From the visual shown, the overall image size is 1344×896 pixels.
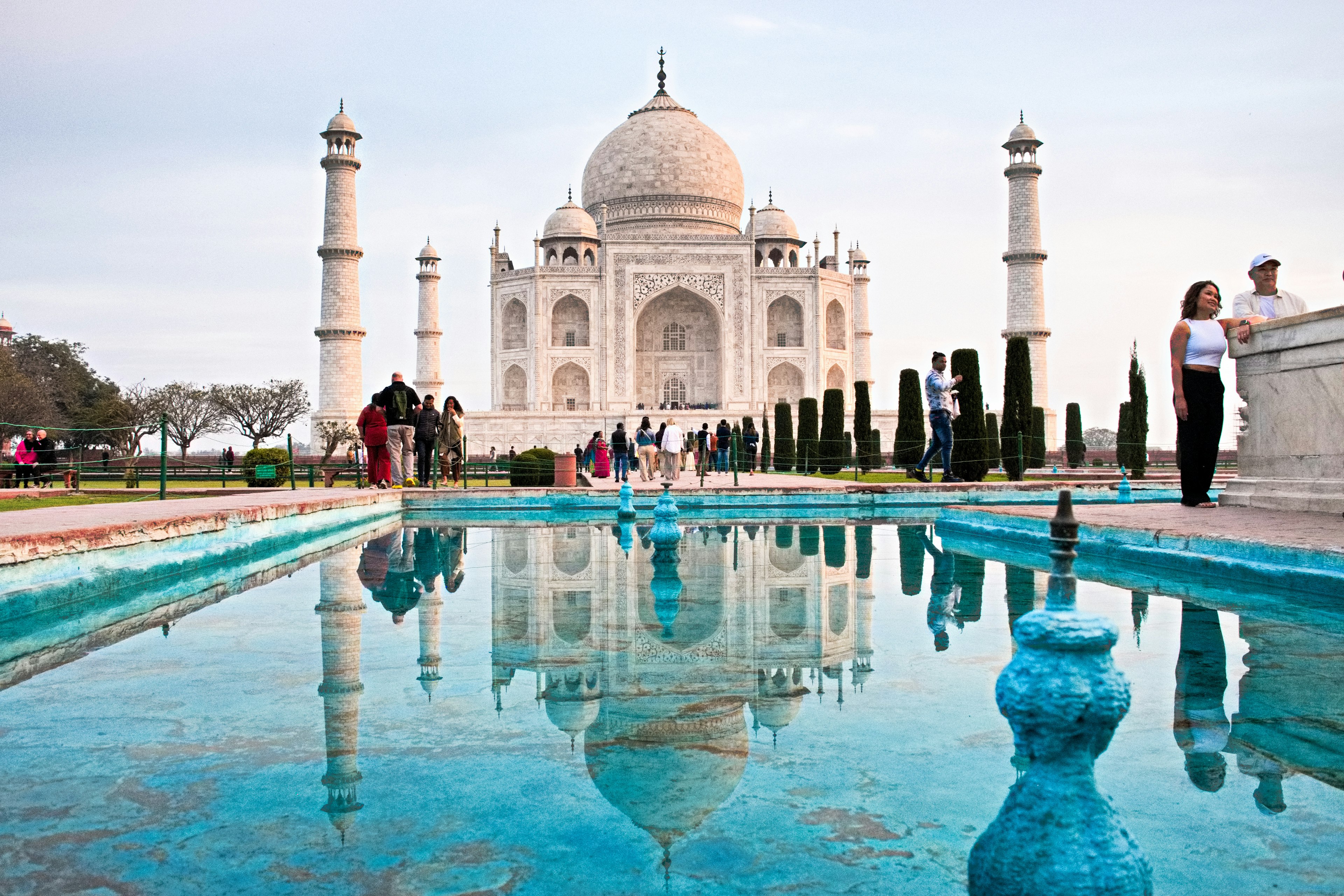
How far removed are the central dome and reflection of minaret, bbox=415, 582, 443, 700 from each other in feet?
98.6

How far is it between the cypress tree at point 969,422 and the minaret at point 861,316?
23.8m

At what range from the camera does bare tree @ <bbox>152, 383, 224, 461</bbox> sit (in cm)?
3228

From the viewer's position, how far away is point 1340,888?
1288mm

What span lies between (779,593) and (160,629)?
6.92ft

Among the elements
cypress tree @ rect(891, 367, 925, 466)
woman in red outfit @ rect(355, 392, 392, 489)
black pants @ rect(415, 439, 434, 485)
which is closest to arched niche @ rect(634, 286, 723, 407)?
cypress tree @ rect(891, 367, 925, 466)

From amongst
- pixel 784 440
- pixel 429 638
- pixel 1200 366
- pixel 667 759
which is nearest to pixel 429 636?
pixel 429 638

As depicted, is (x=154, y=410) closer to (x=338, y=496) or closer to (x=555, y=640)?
(x=338, y=496)

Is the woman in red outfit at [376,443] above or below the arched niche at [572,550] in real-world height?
above

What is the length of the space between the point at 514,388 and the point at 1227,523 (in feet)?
92.9

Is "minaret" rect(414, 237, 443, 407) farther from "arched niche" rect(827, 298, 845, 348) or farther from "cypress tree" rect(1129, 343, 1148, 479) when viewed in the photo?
"cypress tree" rect(1129, 343, 1148, 479)

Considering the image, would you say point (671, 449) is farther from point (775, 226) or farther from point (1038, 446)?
point (775, 226)

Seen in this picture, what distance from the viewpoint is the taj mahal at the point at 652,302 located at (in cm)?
2786

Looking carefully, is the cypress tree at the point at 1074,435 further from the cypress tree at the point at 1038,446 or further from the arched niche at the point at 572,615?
the arched niche at the point at 572,615

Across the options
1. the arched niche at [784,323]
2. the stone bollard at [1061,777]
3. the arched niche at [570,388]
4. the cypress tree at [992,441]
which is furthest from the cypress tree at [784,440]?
the stone bollard at [1061,777]
